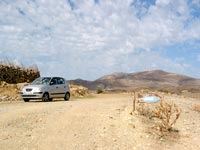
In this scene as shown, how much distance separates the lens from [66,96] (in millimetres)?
30516

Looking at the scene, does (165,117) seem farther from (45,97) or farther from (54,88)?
(54,88)

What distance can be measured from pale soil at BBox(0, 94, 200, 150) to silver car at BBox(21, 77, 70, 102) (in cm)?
1034

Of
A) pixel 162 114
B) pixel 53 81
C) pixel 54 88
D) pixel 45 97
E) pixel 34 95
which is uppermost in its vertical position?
pixel 53 81

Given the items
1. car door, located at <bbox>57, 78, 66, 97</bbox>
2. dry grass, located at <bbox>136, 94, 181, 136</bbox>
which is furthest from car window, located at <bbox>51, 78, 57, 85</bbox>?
A: dry grass, located at <bbox>136, 94, 181, 136</bbox>

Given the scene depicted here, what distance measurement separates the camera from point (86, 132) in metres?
13.8

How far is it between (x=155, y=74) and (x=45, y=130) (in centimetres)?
13399

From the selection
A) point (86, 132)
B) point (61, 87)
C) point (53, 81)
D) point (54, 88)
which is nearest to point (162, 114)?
point (86, 132)

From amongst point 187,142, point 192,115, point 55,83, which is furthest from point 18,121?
point 55,83

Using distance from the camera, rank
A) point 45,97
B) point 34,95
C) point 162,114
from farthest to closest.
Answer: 1. point 45,97
2. point 34,95
3. point 162,114

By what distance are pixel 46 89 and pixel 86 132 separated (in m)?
14.8

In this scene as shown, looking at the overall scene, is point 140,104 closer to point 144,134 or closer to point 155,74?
point 144,134

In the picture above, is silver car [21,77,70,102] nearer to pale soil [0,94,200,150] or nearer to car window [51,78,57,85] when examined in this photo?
car window [51,78,57,85]

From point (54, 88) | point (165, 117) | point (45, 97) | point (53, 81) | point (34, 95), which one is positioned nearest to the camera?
point (165, 117)

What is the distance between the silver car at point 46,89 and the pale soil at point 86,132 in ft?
33.9
